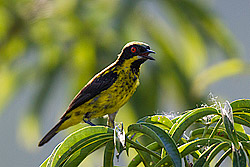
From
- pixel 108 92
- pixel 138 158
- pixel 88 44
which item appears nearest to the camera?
A: pixel 138 158

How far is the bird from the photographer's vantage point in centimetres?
240

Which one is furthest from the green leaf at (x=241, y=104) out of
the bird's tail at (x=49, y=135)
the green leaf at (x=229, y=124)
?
the bird's tail at (x=49, y=135)

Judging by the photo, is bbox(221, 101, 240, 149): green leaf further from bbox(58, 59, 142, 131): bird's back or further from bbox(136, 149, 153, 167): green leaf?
bbox(58, 59, 142, 131): bird's back

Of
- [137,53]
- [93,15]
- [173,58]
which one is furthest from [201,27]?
[137,53]

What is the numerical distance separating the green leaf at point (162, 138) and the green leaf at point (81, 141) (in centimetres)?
8

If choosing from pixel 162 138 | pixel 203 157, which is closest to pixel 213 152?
pixel 203 157

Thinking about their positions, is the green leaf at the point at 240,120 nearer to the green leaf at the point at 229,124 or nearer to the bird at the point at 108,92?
the green leaf at the point at 229,124

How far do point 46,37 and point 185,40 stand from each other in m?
1.89

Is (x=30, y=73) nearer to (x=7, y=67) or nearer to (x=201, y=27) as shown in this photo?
(x=7, y=67)

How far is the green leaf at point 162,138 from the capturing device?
124 centimetres

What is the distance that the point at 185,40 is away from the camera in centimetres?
642

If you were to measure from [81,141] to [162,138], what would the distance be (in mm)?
229

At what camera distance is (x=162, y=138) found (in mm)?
1281

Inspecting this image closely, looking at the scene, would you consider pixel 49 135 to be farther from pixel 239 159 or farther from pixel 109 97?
pixel 239 159
